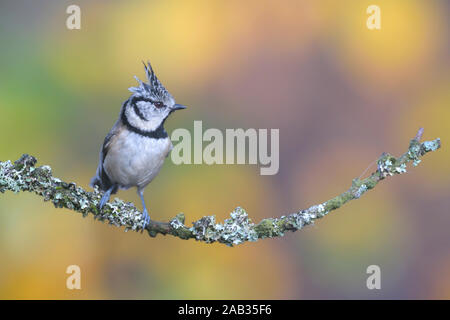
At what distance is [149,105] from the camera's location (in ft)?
12.7

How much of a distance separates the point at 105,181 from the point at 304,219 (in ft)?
6.89

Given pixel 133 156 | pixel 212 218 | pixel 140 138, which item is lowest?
pixel 212 218

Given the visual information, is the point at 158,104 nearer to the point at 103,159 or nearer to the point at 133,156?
the point at 133,156

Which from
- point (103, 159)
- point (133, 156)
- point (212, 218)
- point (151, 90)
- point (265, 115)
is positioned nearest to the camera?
point (212, 218)

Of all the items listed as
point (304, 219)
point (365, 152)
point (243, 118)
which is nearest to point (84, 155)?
point (243, 118)

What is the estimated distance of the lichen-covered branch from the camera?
106 inches

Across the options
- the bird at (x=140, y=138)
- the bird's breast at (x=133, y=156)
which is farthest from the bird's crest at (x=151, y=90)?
the bird's breast at (x=133, y=156)

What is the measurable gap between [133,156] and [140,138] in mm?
152

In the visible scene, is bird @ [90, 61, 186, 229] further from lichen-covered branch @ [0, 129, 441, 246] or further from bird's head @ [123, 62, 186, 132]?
lichen-covered branch @ [0, 129, 441, 246]

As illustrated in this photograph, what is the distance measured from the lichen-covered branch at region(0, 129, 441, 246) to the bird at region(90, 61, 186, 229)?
0.99 m

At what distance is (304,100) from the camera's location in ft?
29.0

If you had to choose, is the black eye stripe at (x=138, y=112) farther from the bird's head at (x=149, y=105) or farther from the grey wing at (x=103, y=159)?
the grey wing at (x=103, y=159)

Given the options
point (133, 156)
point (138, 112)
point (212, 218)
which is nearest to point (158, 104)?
point (138, 112)

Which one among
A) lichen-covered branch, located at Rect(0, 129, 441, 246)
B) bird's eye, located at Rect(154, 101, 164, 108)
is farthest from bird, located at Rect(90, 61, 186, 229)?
lichen-covered branch, located at Rect(0, 129, 441, 246)
